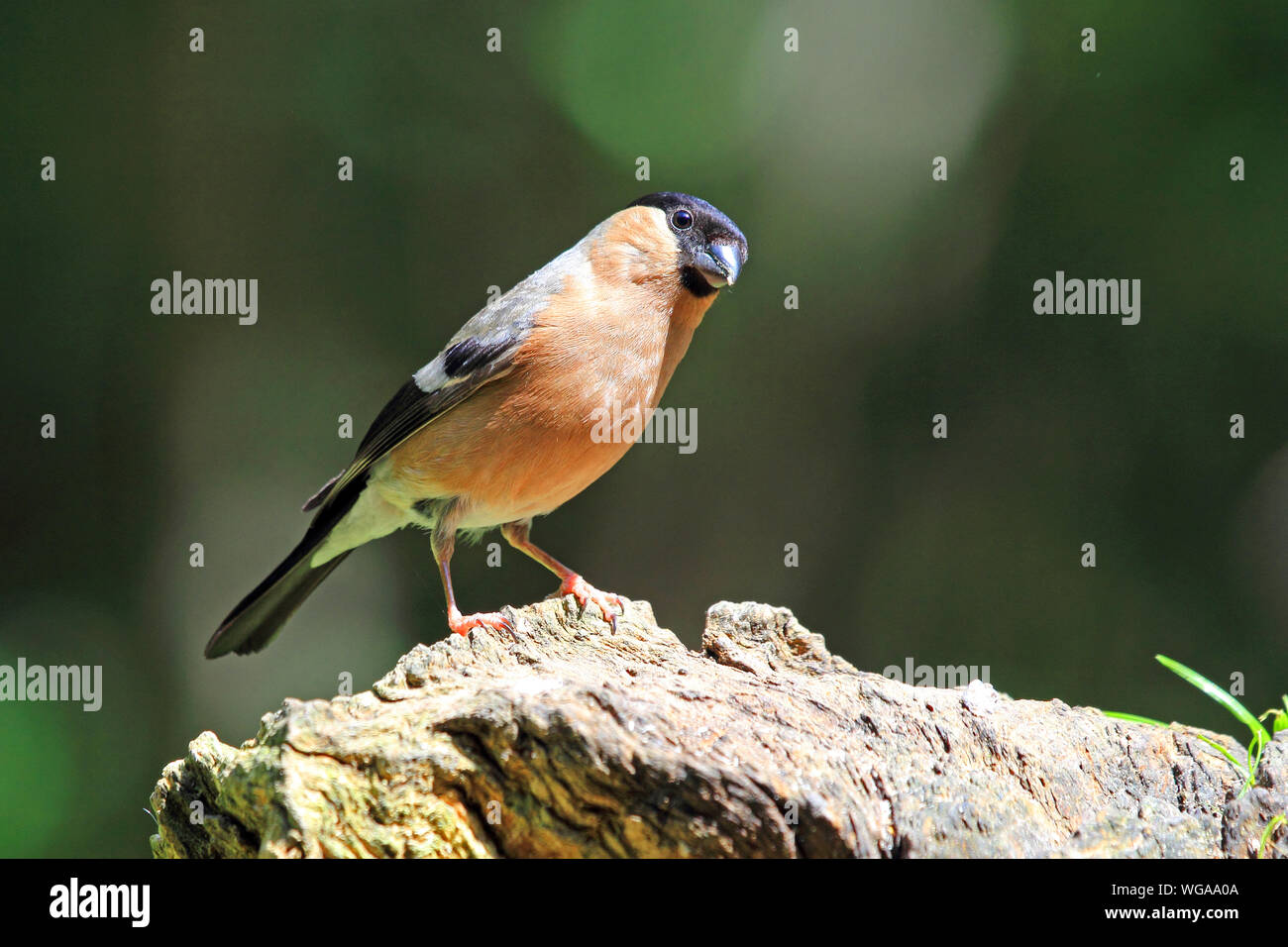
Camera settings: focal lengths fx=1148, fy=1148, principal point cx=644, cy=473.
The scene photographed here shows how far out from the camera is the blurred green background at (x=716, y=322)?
7.42 metres

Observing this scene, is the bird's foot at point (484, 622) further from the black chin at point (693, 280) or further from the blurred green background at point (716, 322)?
the blurred green background at point (716, 322)

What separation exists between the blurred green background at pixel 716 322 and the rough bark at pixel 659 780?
4.42m

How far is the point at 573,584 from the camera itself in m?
4.45

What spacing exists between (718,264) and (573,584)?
152 cm

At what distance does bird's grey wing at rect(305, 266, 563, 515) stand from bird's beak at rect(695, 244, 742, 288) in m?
0.63

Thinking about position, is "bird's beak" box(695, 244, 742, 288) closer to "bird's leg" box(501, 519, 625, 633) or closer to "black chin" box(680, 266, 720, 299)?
"black chin" box(680, 266, 720, 299)

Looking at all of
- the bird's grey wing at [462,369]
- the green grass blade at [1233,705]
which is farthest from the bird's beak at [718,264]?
the green grass blade at [1233,705]

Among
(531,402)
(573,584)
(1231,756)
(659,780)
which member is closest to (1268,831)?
(1231,756)

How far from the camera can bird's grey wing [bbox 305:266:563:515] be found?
187 inches

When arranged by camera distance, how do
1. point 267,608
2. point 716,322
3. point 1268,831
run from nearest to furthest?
point 1268,831
point 267,608
point 716,322

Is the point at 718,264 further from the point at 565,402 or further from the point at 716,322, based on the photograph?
the point at 716,322

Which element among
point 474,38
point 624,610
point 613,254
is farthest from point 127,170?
point 624,610

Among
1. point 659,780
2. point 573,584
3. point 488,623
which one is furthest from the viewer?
point 573,584
